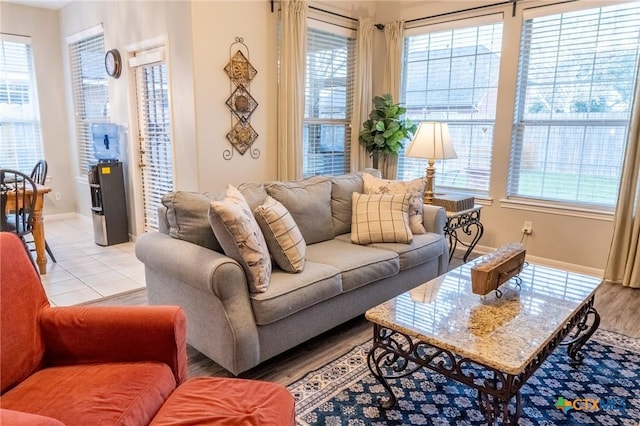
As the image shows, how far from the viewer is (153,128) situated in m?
4.32

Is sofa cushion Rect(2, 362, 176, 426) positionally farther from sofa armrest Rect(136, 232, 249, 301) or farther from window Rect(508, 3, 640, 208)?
window Rect(508, 3, 640, 208)

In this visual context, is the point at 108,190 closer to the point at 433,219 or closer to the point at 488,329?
the point at 433,219

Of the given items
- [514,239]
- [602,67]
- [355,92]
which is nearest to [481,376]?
[514,239]

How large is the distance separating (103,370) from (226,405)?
0.47 meters

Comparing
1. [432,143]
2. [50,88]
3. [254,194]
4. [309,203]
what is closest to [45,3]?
[50,88]

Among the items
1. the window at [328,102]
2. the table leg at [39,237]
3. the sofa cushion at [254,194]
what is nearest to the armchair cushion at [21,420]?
the sofa cushion at [254,194]

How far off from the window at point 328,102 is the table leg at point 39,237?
8.22 feet

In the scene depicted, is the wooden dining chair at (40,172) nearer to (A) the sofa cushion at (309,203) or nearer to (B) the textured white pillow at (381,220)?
(A) the sofa cushion at (309,203)

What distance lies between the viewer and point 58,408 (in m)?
1.23

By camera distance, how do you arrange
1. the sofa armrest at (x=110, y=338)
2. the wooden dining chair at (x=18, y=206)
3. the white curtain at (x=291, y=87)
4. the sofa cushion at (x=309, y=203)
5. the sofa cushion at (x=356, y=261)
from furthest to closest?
the white curtain at (x=291, y=87), the wooden dining chair at (x=18, y=206), the sofa cushion at (x=309, y=203), the sofa cushion at (x=356, y=261), the sofa armrest at (x=110, y=338)

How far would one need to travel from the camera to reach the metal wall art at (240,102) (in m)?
3.78

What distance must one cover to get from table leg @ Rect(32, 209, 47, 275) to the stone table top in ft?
10.7

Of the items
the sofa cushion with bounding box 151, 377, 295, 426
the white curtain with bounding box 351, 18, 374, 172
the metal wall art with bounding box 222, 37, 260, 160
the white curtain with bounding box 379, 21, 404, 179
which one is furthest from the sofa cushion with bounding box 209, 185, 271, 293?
the white curtain with bounding box 379, 21, 404, 179

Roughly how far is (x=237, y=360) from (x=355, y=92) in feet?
11.8
